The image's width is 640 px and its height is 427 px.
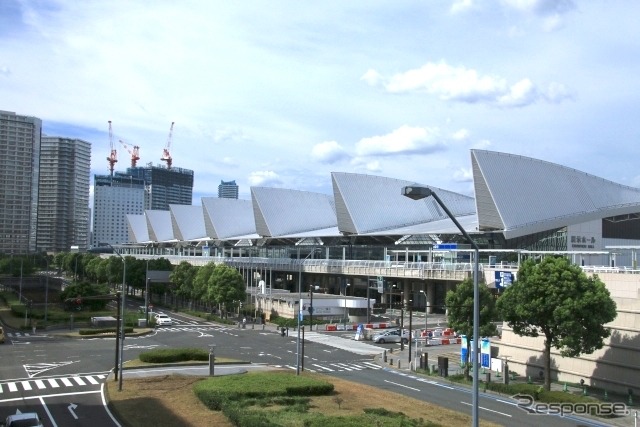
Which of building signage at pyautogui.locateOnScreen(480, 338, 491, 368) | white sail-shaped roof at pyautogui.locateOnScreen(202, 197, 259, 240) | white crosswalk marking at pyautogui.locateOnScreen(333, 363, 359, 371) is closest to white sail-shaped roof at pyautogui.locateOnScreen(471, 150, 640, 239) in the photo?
building signage at pyautogui.locateOnScreen(480, 338, 491, 368)

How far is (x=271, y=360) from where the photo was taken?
147 ft

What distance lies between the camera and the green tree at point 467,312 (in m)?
37.6

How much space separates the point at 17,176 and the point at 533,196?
484 feet

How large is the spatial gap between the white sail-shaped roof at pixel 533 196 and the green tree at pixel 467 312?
39186 mm

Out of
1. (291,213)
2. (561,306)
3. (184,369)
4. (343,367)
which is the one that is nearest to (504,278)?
(343,367)

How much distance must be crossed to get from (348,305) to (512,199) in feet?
80.2

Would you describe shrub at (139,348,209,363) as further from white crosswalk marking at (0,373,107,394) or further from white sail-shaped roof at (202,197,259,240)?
white sail-shaped roof at (202,197,259,240)

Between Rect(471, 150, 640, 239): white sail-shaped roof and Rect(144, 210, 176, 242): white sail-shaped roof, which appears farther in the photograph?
Rect(144, 210, 176, 242): white sail-shaped roof

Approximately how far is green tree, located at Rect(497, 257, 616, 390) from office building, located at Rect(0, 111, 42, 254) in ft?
565

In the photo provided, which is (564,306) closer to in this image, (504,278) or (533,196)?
(504,278)

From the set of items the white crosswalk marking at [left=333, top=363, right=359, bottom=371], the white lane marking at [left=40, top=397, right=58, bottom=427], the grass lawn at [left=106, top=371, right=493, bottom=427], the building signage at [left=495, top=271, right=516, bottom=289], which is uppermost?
the building signage at [left=495, top=271, right=516, bottom=289]

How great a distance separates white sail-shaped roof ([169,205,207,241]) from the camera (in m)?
170

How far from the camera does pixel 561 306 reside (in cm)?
3078

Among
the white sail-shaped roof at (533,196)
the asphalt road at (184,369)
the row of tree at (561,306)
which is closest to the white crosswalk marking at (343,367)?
the asphalt road at (184,369)
